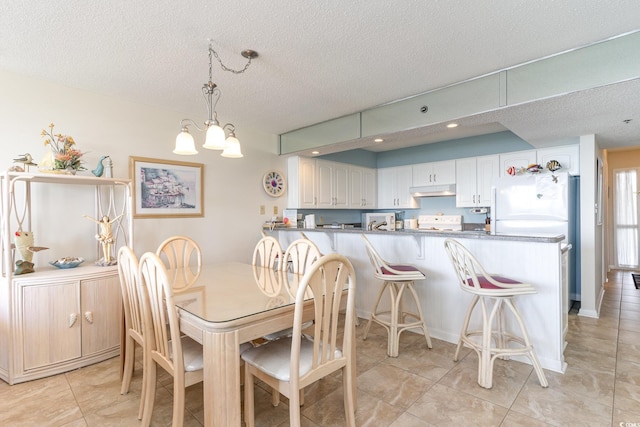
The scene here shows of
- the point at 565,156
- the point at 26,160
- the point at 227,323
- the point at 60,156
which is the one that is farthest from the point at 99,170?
the point at 565,156

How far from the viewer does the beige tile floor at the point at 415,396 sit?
1818 millimetres

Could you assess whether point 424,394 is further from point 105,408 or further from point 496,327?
point 105,408

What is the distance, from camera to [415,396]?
6.66 feet

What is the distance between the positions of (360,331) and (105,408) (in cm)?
211

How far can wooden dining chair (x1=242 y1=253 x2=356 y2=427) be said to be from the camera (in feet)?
4.69

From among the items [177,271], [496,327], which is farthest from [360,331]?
[177,271]

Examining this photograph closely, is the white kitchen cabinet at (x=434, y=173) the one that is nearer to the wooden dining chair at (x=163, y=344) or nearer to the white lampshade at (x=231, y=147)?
the white lampshade at (x=231, y=147)

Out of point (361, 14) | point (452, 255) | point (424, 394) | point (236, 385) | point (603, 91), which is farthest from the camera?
point (452, 255)

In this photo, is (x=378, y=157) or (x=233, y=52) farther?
(x=378, y=157)

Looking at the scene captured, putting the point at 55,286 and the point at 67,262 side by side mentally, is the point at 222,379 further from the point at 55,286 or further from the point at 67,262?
the point at 67,262

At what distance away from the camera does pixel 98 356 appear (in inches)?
101

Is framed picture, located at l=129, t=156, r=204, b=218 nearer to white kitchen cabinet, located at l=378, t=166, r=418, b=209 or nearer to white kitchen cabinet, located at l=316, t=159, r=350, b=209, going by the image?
white kitchen cabinet, located at l=316, t=159, r=350, b=209

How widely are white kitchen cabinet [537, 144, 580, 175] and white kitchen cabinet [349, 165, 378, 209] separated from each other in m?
2.63

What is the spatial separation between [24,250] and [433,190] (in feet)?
16.5
